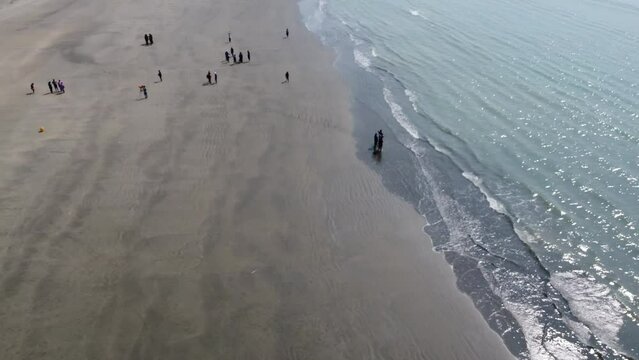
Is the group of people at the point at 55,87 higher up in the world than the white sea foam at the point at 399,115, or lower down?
higher up

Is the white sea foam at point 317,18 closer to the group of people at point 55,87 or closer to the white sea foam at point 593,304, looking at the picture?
the group of people at point 55,87

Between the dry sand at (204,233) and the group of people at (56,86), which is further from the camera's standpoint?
the group of people at (56,86)

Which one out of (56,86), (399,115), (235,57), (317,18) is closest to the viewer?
(56,86)

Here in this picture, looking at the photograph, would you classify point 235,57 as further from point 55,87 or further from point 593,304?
point 593,304

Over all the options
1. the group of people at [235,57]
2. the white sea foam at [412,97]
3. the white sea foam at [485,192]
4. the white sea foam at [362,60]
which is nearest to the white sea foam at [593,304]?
the white sea foam at [485,192]

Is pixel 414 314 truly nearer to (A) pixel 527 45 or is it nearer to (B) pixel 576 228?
(B) pixel 576 228

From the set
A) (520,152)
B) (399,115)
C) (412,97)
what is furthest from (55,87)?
(520,152)

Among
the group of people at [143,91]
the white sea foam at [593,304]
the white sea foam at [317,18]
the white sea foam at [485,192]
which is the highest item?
the white sea foam at [317,18]

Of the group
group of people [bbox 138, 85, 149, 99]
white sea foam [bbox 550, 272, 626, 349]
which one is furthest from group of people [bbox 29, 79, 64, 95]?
white sea foam [bbox 550, 272, 626, 349]
